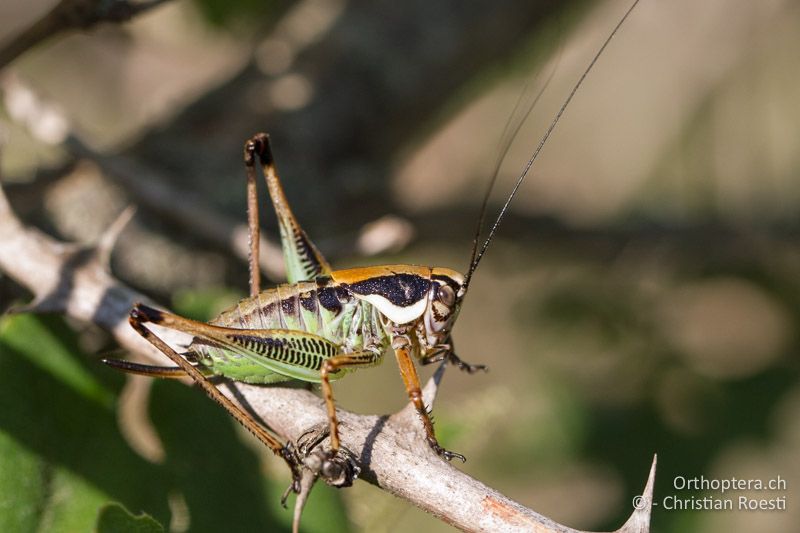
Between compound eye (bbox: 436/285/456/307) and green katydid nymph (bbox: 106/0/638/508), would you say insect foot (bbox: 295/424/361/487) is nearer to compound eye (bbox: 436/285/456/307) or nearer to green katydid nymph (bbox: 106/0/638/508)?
green katydid nymph (bbox: 106/0/638/508)

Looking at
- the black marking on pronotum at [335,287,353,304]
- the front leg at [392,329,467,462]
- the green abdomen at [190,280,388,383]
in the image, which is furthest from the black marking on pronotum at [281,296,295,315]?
the front leg at [392,329,467,462]

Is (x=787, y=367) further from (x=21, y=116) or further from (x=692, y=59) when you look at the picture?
(x=21, y=116)

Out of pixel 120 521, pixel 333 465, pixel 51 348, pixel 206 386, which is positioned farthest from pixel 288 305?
pixel 120 521

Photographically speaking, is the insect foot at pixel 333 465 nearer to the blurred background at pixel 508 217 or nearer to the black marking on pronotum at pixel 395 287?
the blurred background at pixel 508 217

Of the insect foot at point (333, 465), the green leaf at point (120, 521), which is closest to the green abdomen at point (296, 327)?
the insect foot at point (333, 465)

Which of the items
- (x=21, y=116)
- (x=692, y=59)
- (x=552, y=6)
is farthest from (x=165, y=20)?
(x=692, y=59)

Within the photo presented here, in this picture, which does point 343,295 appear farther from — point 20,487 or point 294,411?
point 20,487
